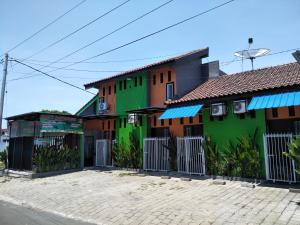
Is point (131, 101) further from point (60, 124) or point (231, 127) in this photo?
point (231, 127)

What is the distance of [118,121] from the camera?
20.2 m

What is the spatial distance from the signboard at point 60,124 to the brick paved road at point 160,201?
461cm

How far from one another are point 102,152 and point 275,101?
1256 centimetres

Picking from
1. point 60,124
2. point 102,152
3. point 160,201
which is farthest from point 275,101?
point 60,124

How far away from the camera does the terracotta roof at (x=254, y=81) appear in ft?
41.2

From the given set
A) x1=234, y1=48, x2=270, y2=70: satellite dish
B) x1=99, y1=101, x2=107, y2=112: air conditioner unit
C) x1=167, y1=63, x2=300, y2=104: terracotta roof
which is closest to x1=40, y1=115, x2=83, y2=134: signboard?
x1=99, y1=101, x2=107, y2=112: air conditioner unit

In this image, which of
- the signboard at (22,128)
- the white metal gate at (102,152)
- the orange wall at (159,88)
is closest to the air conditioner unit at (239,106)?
the orange wall at (159,88)

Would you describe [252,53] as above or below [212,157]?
above

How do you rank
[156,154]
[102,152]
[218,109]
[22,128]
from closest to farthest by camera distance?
1. [218,109]
2. [156,154]
3. [22,128]
4. [102,152]

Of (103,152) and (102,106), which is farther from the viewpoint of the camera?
(102,106)

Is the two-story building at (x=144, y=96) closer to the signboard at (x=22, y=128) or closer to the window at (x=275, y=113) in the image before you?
the signboard at (x=22, y=128)

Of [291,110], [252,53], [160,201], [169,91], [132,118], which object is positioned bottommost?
[160,201]

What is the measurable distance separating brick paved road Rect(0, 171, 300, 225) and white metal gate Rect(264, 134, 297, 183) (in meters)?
1.10

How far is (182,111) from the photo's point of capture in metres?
14.6
